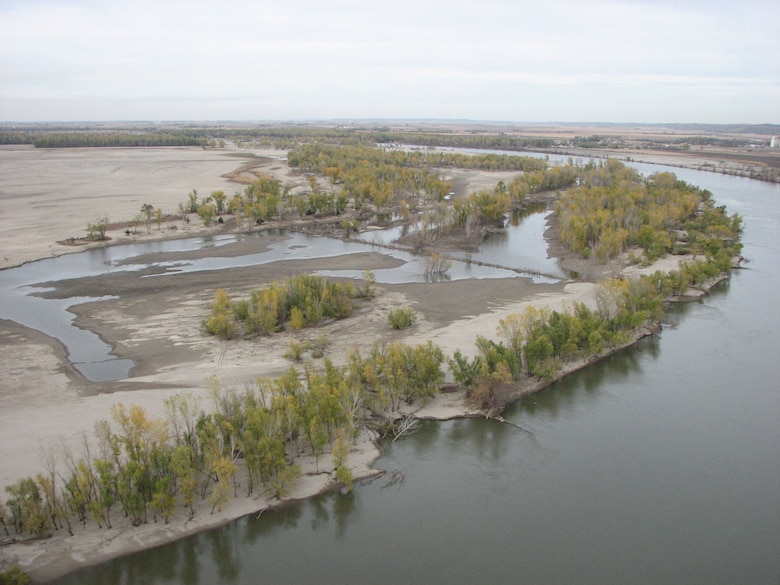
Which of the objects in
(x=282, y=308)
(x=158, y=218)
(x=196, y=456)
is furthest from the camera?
(x=158, y=218)

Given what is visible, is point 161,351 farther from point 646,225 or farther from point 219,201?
point 646,225

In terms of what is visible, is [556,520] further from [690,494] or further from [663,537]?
[690,494]

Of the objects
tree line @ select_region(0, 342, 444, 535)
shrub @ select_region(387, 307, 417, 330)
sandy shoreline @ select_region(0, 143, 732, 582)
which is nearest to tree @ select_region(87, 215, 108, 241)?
sandy shoreline @ select_region(0, 143, 732, 582)

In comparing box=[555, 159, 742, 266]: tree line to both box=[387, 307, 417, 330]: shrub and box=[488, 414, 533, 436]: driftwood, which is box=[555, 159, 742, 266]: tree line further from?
box=[488, 414, 533, 436]: driftwood

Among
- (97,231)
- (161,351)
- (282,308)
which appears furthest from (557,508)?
(97,231)

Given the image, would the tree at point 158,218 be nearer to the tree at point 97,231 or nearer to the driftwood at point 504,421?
the tree at point 97,231
